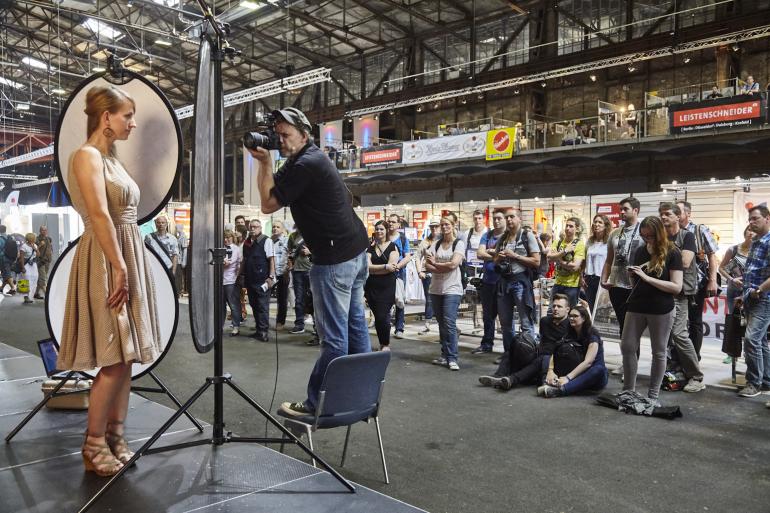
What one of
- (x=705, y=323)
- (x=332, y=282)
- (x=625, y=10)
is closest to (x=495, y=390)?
(x=332, y=282)

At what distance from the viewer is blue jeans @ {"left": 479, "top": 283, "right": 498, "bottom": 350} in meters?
6.36

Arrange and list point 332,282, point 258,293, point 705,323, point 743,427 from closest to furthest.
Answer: point 332,282, point 743,427, point 705,323, point 258,293

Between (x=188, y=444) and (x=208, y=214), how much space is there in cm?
94

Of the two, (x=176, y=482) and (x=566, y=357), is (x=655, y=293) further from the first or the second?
(x=176, y=482)

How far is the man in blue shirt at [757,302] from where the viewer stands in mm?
4668

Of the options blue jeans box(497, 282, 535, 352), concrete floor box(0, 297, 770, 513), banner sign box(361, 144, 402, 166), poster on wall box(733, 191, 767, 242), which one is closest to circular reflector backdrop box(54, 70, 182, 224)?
concrete floor box(0, 297, 770, 513)

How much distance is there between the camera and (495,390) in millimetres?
4875

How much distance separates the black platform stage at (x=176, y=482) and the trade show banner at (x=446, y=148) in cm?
1636

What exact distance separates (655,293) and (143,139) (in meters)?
3.41

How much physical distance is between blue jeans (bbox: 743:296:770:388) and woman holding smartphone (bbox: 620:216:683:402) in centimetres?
103

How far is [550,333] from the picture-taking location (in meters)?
4.94

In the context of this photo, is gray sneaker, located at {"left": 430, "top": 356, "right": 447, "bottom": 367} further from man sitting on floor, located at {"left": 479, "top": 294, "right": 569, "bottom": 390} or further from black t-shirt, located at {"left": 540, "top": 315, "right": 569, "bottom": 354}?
black t-shirt, located at {"left": 540, "top": 315, "right": 569, "bottom": 354}

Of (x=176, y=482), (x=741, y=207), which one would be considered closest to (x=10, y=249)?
(x=176, y=482)

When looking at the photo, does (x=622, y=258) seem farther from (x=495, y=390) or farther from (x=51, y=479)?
(x=51, y=479)
